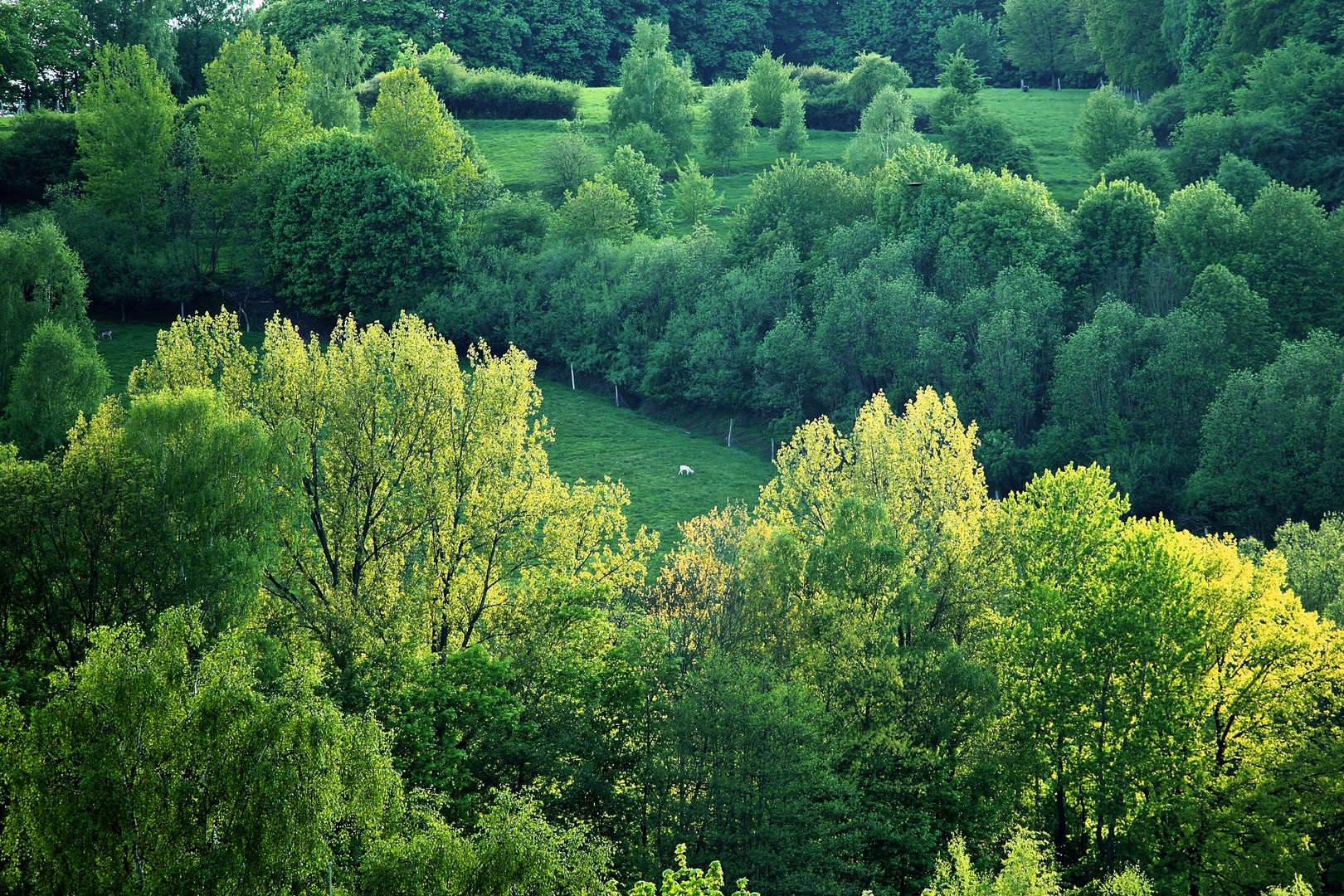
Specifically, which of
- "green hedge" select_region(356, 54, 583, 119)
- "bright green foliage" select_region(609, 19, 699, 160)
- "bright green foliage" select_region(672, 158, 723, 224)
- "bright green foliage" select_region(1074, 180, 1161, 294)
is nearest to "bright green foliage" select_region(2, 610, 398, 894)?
"bright green foliage" select_region(1074, 180, 1161, 294)

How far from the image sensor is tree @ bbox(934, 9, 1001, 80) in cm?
12756

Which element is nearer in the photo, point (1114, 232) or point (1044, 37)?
point (1114, 232)

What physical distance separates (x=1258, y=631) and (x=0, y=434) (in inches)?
1907

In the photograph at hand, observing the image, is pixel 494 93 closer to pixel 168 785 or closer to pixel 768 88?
pixel 768 88

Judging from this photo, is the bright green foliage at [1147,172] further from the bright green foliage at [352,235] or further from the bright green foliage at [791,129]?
the bright green foliage at [352,235]

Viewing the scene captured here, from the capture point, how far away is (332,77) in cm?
10469

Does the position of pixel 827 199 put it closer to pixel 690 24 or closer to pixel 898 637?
pixel 898 637

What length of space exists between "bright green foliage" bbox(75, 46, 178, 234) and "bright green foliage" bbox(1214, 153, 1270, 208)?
71.7m

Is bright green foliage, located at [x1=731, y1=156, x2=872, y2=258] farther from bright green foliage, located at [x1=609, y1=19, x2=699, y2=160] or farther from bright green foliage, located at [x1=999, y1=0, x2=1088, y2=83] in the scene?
bright green foliage, located at [x1=999, y1=0, x2=1088, y2=83]

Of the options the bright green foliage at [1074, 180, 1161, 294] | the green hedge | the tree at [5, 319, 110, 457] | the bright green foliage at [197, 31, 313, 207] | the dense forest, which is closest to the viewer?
the dense forest

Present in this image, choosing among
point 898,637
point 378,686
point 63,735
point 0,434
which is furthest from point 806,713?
point 0,434

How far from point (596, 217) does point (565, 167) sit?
431 inches

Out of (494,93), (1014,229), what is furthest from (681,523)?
(494,93)

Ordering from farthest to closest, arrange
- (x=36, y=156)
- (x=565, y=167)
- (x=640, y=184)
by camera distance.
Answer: (x=565, y=167), (x=640, y=184), (x=36, y=156)
